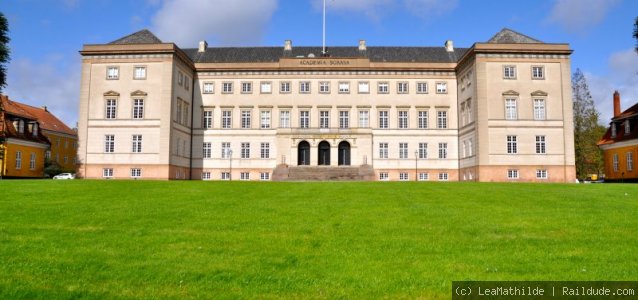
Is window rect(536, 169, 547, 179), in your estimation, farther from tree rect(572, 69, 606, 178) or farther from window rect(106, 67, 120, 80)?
window rect(106, 67, 120, 80)

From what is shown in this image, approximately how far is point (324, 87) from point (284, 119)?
561cm

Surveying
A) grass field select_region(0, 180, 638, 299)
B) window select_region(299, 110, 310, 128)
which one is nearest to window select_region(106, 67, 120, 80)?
window select_region(299, 110, 310, 128)

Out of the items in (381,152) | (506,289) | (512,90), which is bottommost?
(506,289)

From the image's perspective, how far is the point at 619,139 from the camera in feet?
167

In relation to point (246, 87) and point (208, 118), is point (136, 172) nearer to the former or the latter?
point (208, 118)

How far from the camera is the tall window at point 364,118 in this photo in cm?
5575

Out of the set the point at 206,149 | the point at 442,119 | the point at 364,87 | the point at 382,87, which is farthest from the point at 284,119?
the point at 442,119

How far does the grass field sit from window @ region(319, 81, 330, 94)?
38.5 meters

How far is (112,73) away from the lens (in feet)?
159

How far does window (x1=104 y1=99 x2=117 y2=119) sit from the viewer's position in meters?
48.6

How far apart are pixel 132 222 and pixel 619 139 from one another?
5121 centimetres

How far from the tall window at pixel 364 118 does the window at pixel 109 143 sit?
82.9ft

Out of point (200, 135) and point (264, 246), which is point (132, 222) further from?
point (200, 135)

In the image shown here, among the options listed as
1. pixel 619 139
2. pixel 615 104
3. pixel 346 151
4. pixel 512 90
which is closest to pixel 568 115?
pixel 512 90
